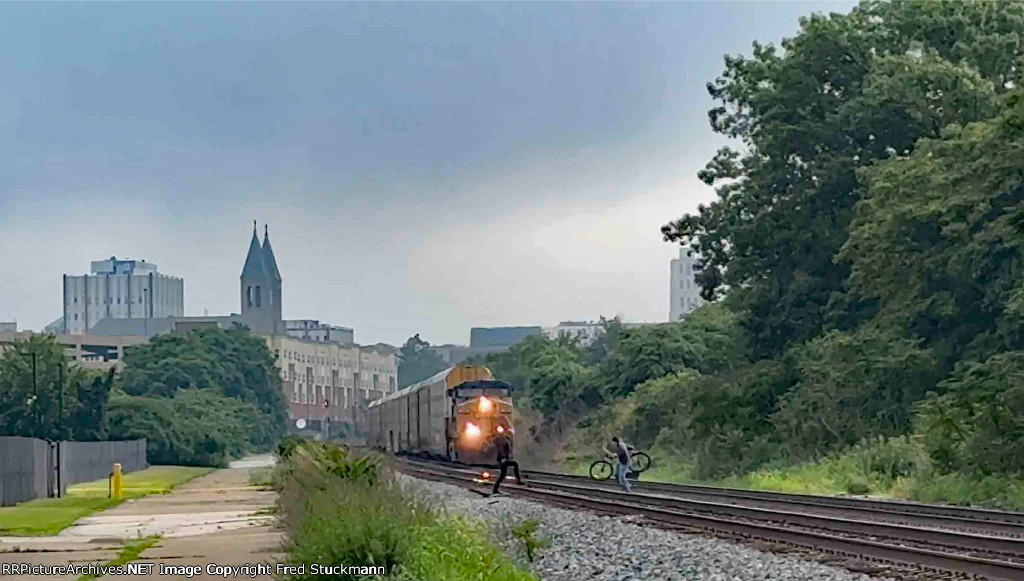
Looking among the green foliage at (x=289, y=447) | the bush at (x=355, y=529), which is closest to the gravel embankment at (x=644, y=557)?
the bush at (x=355, y=529)

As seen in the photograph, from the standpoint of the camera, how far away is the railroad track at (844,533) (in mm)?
16381

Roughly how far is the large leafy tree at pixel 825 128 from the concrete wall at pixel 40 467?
23.4m

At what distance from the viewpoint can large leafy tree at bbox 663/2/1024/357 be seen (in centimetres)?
5134

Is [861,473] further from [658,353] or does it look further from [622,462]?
[658,353]

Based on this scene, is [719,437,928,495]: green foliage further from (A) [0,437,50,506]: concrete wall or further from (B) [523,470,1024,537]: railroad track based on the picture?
(A) [0,437,50,506]: concrete wall

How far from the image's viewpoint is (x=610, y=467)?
149 ft

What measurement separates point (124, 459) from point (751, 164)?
29898 millimetres

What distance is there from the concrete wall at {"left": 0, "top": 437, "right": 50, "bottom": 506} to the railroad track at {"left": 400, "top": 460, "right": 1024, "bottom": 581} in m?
11.2

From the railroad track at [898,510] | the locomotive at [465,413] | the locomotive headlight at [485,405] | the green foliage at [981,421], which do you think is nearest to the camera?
the railroad track at [898,510]

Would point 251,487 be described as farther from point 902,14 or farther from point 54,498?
point 902,14

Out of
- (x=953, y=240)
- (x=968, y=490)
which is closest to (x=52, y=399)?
(x=953, y=240)

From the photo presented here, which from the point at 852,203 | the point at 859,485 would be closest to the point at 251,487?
the point at 859,485

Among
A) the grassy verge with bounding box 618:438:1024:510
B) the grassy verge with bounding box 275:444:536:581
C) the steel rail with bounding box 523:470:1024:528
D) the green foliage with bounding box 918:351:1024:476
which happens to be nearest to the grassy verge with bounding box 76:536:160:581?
the grassy verge with bounding box 275:444:536:581

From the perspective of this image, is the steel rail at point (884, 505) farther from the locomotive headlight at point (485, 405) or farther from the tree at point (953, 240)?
the locomotive headlight at point (485, 405)
